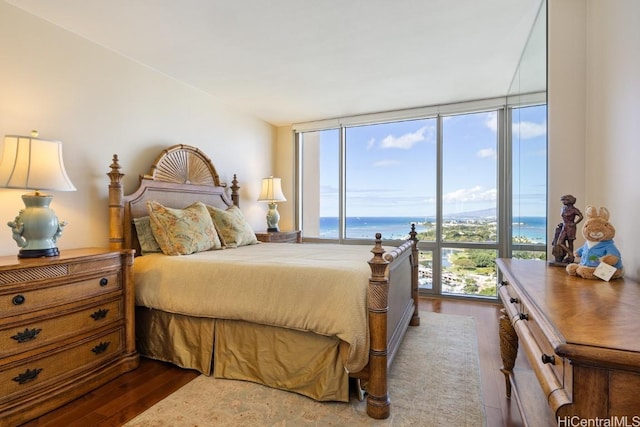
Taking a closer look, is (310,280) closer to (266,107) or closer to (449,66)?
(449,66)

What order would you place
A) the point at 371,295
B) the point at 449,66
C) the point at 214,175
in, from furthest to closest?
the point at 214,175
the point at 449,66
the point at 371,295

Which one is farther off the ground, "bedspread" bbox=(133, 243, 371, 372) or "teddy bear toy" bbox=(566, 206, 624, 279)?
"teddy bear toy" bbox=(566, 206, 624, 279)

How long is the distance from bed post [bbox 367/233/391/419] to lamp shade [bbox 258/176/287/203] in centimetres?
281

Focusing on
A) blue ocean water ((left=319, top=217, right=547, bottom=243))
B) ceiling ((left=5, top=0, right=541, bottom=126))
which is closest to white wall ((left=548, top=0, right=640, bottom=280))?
ceiling ((left=5, top=0, right=541, bottom=126))

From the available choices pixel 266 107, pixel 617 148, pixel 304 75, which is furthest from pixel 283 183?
pixel 617 148

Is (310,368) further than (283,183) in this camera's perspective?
No

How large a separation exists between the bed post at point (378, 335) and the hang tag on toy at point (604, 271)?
882 millimetres

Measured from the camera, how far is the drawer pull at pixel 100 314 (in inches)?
80.9

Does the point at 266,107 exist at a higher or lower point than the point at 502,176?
higher

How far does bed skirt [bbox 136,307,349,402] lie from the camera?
6.10ft

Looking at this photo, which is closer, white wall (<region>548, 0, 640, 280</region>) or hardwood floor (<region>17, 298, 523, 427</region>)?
white wall (<region>548, 0, 640, 280</region>)

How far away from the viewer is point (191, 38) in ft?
8.26

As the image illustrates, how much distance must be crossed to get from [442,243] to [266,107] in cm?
299

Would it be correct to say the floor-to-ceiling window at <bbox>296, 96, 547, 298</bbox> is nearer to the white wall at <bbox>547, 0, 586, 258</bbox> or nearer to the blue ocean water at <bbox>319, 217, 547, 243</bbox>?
the blue ocean water at <bbox>319, 217, 547, 243</bbox>
